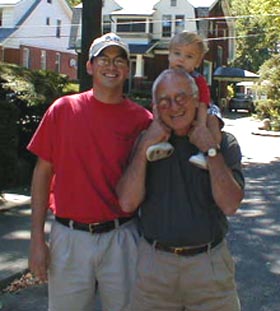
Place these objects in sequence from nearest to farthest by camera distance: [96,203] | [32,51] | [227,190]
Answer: [227,190] < [96,203] < [32,51]

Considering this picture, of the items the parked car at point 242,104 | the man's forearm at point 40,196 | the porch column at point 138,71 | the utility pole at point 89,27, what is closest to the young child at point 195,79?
the man's forearm at point 40,196

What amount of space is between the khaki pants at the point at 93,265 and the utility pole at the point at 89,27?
3.01 metres

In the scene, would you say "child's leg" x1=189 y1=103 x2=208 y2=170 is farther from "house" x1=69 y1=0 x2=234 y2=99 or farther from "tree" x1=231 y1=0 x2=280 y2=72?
"tree" x1=231 y1=0 x2=280 y2=72

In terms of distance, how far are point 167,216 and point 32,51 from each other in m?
42.3

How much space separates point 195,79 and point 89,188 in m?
0.75

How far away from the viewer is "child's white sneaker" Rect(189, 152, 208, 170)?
281 cm

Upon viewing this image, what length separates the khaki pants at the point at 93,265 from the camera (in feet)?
10.5

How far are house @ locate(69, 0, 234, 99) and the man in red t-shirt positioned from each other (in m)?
39.0

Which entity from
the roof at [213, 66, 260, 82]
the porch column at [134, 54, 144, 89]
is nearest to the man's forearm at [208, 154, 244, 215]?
the porch column at [134, 54, 144, 89]

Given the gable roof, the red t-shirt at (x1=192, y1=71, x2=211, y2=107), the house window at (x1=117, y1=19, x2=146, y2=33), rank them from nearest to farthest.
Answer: the red t-shirt at (x1=192, y1=71, x2=211, y2=107), the gable roof, the house window at (x1=117, y1=19, x2=146, y2=33)

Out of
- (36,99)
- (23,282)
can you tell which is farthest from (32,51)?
(23,282)

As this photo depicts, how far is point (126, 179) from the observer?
9.75ft

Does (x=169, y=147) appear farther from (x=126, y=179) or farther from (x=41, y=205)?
(x=41, y=205)

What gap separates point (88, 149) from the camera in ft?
10.3
